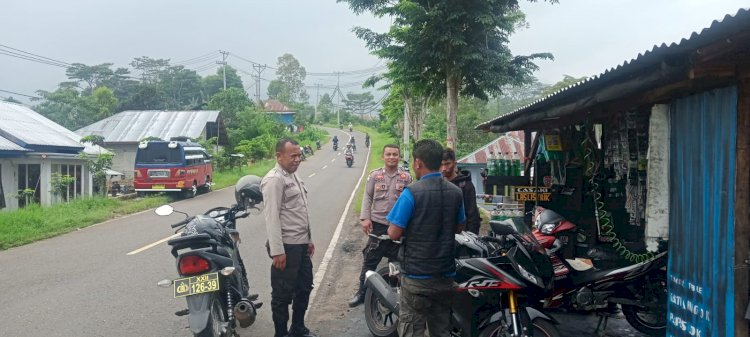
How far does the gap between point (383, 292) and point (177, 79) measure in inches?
2623

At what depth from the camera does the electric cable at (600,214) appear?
5698 mm

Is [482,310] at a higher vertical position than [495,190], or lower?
lower

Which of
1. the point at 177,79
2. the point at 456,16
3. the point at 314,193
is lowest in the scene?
the point at 314,193

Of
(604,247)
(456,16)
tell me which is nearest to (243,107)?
(456,16)

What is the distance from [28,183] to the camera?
755 inches

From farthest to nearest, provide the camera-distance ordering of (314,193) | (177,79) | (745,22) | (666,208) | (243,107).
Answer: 1. (177,79)
2. (243,107)
3. (314,193)
4. (666,208)
5. (745,22)

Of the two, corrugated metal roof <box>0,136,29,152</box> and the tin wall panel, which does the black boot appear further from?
corrugated metal roof <box>0,136,29,152</box>

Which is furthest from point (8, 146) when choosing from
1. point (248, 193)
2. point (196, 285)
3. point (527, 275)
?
point (527, 275)

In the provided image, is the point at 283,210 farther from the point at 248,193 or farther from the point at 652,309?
the point at 652,309

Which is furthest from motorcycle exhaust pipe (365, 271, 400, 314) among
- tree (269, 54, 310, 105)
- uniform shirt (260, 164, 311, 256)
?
tree (269, 54, 310, 105)

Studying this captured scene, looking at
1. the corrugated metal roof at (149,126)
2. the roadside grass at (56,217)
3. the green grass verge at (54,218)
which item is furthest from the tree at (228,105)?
the green grass verge at (54,218)

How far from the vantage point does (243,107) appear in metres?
43.5

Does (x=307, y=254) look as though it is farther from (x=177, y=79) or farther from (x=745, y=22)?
(x=177, y=79)

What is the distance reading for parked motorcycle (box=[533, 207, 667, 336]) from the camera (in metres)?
4.89
